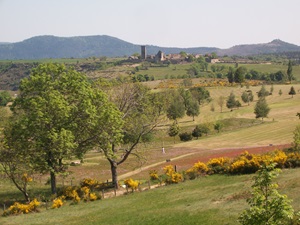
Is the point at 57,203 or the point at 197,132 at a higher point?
the point at 57,203

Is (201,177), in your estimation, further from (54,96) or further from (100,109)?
(54,96)

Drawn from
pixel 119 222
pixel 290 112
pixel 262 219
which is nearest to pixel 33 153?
pixel 119 222

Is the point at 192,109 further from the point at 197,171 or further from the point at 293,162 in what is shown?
the point at 293,162

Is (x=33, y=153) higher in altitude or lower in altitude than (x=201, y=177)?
higher

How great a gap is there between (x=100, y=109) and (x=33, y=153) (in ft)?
25.6

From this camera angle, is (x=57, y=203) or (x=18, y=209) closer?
(x=18, y=209)

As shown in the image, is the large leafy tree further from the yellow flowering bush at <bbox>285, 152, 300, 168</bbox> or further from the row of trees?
the yellow flowering bush at <bbox>285, 152, 300, 168</bbox>

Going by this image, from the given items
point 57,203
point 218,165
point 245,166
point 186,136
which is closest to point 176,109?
point 186,136

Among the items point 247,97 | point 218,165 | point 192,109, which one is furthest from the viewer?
point 247,97

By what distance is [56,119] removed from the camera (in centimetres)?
3584

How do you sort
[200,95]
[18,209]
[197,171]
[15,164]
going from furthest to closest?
[200,95]
[197,171]
[15,164]
[18,209]

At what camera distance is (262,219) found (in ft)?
42.3

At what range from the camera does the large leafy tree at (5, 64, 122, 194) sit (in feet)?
114

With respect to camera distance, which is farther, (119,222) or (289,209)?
(119,222)
